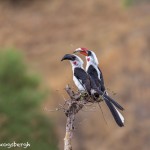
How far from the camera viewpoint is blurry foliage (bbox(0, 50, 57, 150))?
13625mm

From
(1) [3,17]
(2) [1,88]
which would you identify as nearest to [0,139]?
(2) [1,88]

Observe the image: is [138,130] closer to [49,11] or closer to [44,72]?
[44,72]

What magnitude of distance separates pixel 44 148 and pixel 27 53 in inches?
305

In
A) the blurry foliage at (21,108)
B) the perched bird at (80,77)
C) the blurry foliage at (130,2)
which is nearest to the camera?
the perched bird at (80,77)

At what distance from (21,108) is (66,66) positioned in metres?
4.75

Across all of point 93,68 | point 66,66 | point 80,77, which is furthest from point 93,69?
point 66,66

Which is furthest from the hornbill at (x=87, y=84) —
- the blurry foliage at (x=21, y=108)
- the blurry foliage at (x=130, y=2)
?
the blurry foliage at (x=130, y=2)

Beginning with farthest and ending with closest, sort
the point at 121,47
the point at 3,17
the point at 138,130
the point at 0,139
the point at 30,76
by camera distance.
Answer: the point at 3,17 < the point at 121,47 < the point at 138,130 < the point at 30,76 < the point at 0,139

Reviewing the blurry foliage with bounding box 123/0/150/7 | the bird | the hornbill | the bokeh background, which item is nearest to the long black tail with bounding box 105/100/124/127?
the hornbill

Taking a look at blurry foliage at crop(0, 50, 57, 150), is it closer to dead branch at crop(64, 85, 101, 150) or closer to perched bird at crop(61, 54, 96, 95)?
perched bird at crop(61, 54, 96, 95)

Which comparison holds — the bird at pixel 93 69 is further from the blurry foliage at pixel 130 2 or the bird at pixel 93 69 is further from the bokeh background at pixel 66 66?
the blurry foliage at pixel 130 2

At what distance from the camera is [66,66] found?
18906mm

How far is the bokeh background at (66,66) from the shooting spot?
1430 cm

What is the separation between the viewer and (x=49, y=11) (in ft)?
75.8
